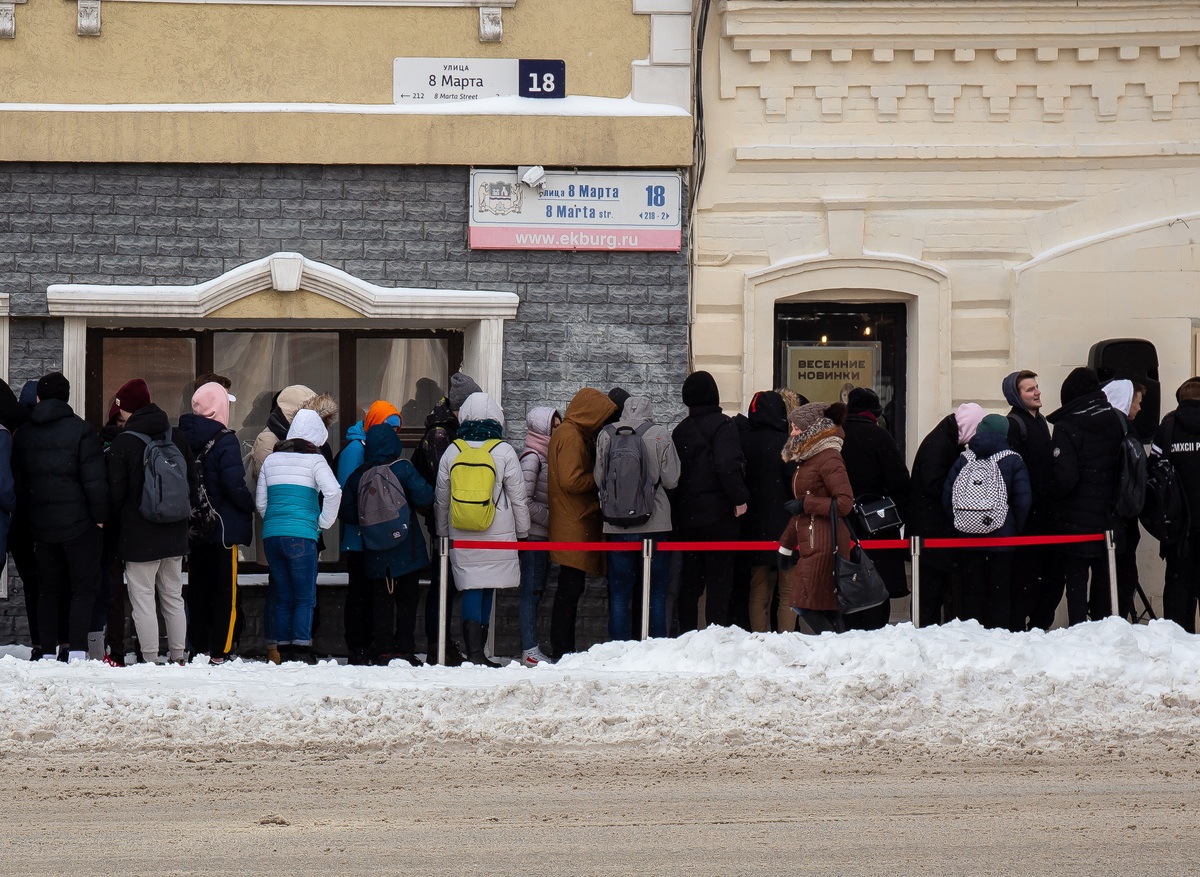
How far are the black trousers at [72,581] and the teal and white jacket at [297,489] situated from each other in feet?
3.45

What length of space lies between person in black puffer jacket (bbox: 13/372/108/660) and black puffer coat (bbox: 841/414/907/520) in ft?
15.6

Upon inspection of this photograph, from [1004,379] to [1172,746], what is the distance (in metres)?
4.00

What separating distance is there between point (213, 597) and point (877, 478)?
4384 millimetres

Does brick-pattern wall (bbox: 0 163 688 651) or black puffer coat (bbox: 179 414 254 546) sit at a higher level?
brick-pattern wall (bbox: 0 163 688 651)

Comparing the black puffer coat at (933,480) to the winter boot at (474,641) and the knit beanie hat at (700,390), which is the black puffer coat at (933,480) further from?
the winter boot at (474,641)

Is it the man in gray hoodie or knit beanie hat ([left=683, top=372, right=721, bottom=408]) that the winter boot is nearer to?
the man in gray hoodie

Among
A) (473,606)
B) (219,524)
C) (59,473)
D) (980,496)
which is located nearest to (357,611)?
(473,606)

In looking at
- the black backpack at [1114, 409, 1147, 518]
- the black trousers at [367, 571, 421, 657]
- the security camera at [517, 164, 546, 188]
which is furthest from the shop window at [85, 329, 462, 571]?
the black backpack at [1114, 409, 1147, 518]

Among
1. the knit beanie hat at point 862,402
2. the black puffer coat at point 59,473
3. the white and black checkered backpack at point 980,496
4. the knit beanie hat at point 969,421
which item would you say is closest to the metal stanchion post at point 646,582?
the knit beanie hat at point 862,402

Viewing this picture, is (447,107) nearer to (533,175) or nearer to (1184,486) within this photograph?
(533,175)

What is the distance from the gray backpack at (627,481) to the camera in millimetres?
9797

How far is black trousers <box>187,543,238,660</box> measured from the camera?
32.0ft

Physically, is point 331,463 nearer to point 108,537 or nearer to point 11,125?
point 108,537

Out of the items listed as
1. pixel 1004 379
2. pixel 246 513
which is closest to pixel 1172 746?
pixel 1004 379
